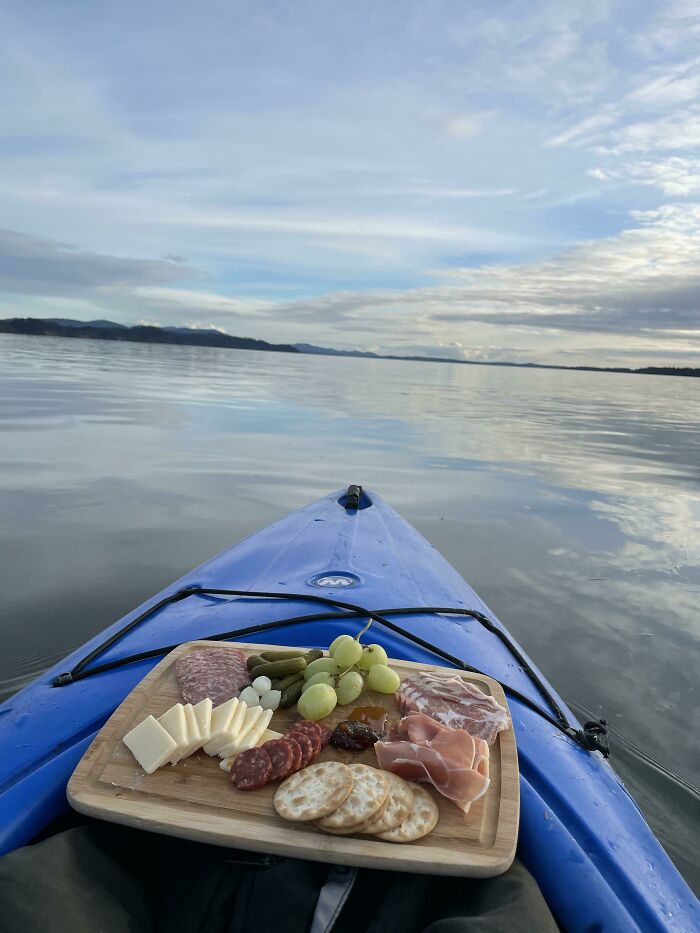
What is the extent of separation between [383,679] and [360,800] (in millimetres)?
597

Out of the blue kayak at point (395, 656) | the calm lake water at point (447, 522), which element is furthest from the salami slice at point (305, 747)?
the calm lake water at point (447, 522)

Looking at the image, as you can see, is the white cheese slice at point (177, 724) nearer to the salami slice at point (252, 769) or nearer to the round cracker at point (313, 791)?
the salami slice at point (252, 769)

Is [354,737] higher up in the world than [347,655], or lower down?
lower down

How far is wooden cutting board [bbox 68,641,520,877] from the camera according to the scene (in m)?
1.62

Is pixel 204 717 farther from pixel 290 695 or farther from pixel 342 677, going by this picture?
pixel 342 677

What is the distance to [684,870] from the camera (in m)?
2.79

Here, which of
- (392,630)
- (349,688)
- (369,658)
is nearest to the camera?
(349,688)

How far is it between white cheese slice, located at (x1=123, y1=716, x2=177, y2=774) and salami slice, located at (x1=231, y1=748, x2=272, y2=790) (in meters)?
0.20

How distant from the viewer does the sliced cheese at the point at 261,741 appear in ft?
6.15

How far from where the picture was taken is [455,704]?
7.11ft

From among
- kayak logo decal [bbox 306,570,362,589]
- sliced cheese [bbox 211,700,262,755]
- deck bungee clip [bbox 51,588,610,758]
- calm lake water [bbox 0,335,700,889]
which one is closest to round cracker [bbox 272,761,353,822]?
sliced cheese [bbox 211,700,262,755]

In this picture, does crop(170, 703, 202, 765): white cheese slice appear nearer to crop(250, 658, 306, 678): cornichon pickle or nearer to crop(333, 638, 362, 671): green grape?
crop(250, 658, 306, 678): cornichon pickle

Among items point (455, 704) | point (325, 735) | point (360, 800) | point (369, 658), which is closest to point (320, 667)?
point (369, 658)

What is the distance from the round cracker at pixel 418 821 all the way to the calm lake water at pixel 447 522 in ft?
6.02
